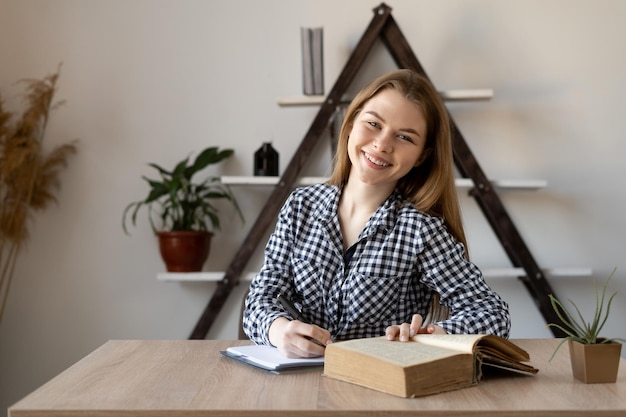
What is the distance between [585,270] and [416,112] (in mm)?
1629

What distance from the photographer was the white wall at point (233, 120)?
328cm

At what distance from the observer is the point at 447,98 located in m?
3.10

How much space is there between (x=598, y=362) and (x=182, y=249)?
210cm

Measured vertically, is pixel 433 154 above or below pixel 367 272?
above

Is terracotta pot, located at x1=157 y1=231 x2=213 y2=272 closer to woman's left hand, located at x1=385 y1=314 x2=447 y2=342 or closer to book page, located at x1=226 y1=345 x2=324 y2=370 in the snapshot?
book page, located at x1=226 y1=345 x2=324 y2=370

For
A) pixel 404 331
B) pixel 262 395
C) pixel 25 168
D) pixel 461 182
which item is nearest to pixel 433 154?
pixel 404 331

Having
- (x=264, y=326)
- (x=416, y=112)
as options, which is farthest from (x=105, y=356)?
(x=416, y=112)

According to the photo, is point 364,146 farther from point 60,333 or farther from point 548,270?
point 60,333

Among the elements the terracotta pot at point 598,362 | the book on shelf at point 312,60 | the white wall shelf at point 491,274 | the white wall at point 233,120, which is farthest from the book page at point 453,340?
the white wall at point 233,120

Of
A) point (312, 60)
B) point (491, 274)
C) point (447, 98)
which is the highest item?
point (312, 60)

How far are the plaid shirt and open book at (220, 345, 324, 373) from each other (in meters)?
0.21

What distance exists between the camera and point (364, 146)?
1.77m

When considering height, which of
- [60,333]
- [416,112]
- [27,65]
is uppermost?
[27,65]

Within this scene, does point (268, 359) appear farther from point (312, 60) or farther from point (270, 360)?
point (312, 60)
